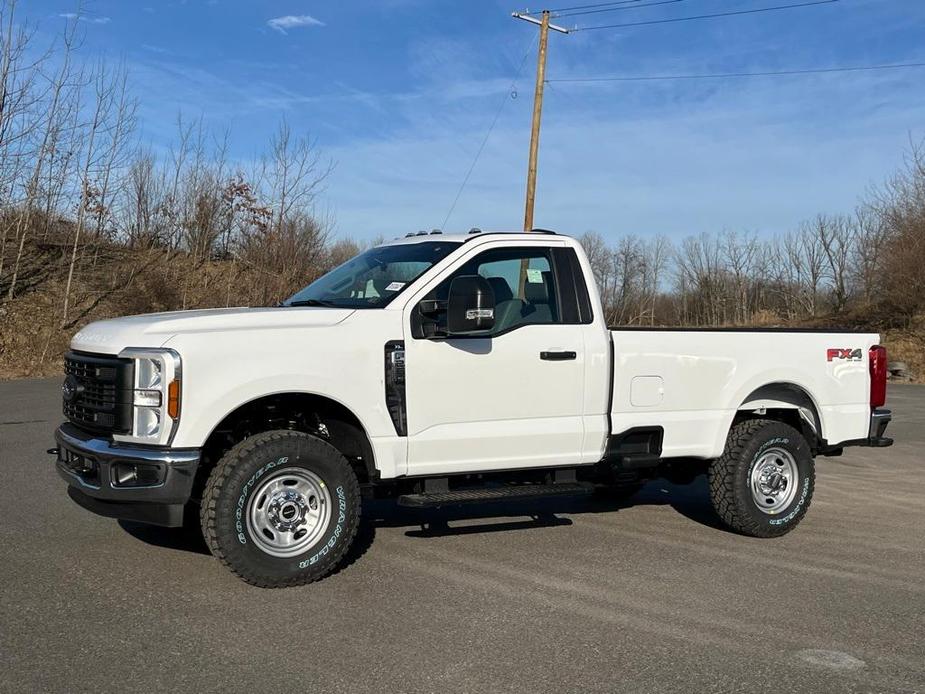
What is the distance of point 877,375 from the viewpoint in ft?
23.3

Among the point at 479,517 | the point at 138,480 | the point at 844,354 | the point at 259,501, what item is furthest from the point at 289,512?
the point at 844,354

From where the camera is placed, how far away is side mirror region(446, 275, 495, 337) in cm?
545

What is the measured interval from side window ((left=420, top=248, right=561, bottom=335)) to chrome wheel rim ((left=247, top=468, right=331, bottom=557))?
1.65 m

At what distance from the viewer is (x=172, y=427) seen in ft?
16.0

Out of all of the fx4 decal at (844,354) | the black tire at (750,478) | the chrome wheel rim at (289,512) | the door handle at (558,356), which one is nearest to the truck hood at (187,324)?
the chrome wheel rim at (289,512)

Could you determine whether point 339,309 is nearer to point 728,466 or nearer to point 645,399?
point 645,399

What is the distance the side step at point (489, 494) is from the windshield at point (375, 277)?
4.15 feet

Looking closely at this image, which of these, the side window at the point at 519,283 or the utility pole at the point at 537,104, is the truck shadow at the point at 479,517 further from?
the utility pole at the point at 537,104

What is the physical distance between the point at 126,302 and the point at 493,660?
24.6 m

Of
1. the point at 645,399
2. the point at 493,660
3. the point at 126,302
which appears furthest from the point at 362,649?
the point at 126,302

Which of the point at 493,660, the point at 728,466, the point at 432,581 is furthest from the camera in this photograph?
the point at 728,466

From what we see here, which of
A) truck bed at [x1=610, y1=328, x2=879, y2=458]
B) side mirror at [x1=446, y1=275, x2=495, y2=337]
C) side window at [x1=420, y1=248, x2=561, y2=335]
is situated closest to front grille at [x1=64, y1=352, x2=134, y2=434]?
side mirror at [x1=446, y1=275, x2=495, y2=337]

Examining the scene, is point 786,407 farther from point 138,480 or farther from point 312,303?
point 138,480

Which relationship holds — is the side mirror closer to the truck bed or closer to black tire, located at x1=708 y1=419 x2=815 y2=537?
the truck bed
